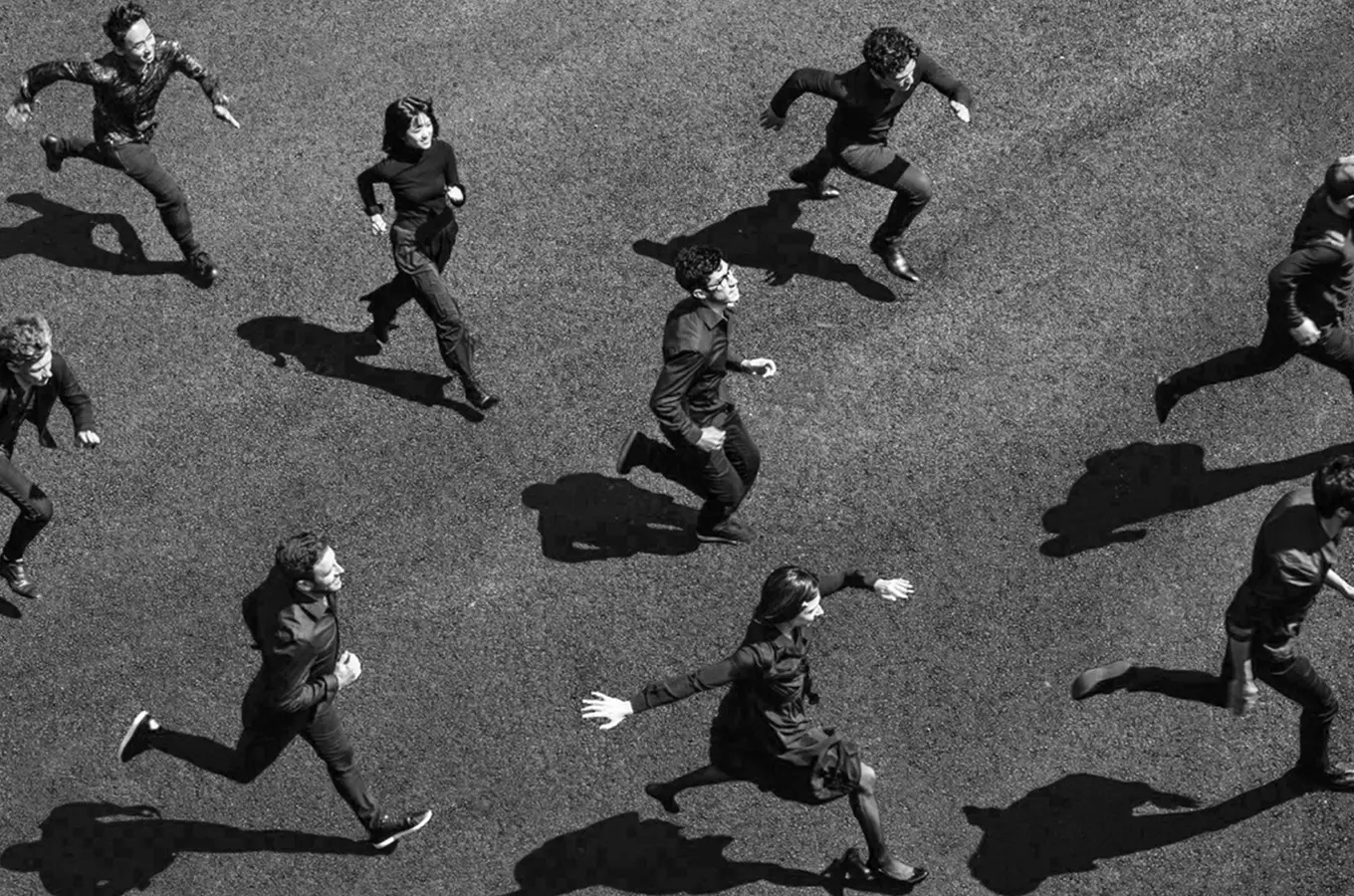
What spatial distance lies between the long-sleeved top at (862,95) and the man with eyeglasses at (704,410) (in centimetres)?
213

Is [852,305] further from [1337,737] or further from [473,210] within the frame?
[1337,737]

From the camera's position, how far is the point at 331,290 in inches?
536

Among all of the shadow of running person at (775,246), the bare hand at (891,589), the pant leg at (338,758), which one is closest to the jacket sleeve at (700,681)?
the bare hand at (891,589)

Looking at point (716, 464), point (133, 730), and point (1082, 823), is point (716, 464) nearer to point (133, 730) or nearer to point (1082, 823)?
point (1082, 823)

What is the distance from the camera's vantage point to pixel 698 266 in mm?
10844

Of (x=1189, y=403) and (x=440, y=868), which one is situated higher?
(x=1189, y=403)

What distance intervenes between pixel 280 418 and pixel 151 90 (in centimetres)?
265

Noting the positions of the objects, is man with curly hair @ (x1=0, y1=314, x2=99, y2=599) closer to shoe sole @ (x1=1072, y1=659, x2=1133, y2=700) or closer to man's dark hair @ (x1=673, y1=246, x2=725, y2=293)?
man's dark hair @ (x1=673, y1=246, x2=725, y2=293)

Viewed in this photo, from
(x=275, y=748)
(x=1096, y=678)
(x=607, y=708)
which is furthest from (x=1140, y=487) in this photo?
(x=275, y=748)

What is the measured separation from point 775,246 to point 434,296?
9.57ft

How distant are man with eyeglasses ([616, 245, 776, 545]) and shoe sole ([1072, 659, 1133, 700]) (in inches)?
102

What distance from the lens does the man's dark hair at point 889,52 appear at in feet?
40.8

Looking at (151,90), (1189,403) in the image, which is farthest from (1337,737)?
(151,90)

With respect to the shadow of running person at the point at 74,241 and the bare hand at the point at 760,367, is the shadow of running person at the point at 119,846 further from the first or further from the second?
the shadow of running person at the point at 74,241
